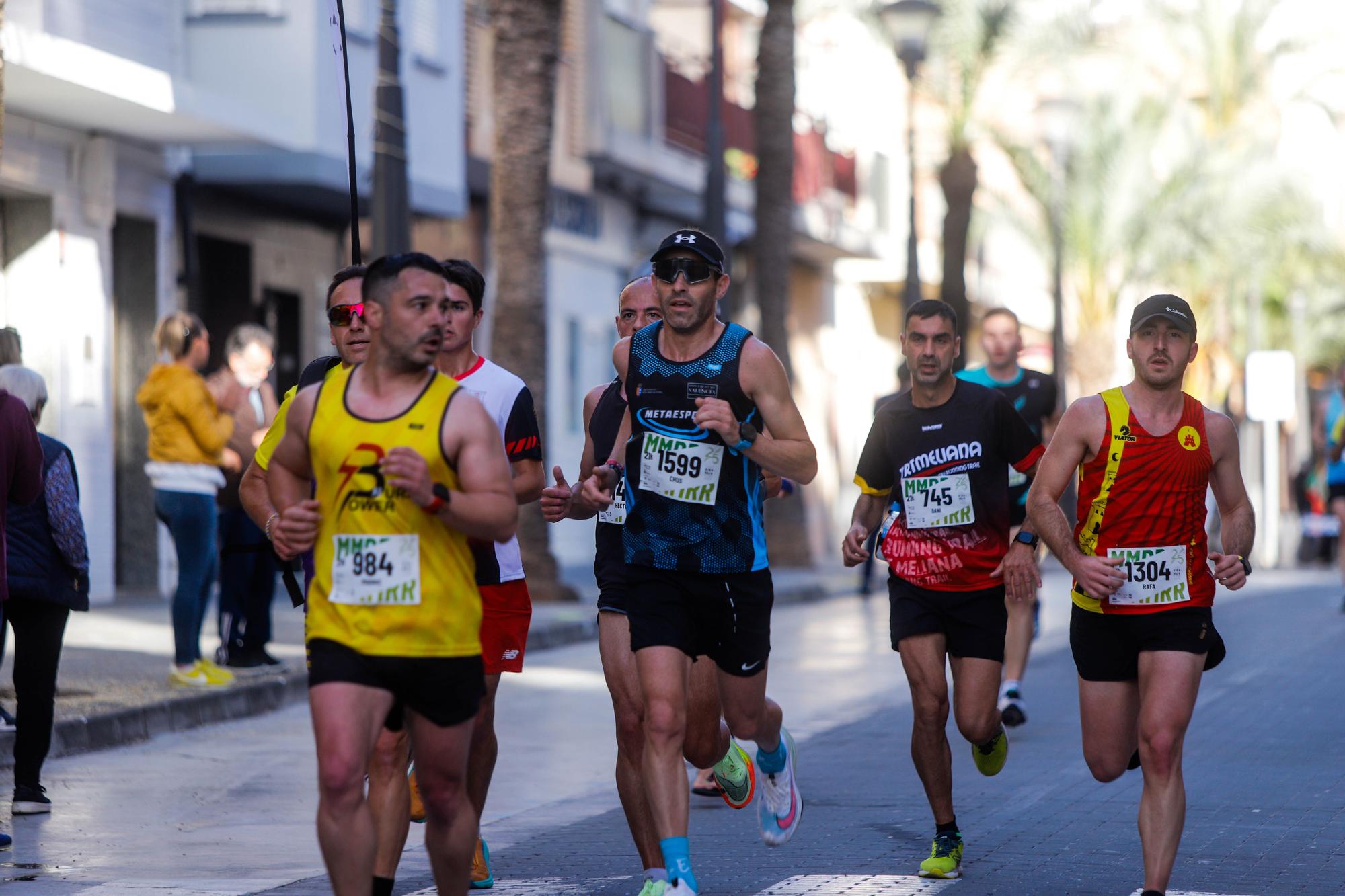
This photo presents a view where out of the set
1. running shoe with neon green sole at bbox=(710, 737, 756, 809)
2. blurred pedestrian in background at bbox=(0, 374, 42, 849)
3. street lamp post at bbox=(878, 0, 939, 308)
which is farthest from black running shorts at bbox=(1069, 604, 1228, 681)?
street lamp post at bbox=(878, 0, 939, 308)

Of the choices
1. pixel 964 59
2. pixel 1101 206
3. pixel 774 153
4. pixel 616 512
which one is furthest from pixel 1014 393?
pixel 1101 206

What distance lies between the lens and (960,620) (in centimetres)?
769

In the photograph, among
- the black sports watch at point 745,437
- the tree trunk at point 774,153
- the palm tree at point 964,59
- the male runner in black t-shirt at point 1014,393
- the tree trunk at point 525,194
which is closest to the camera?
the black sports watch at point 745,437

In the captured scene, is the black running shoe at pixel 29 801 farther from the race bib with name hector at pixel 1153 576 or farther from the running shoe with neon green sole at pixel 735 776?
the race bib with name hector at pixel 1153 576

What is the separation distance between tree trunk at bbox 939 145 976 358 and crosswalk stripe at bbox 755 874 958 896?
76.5 feet

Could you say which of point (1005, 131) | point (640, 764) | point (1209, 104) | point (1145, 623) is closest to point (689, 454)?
point (640, 764)

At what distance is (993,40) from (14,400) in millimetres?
26154

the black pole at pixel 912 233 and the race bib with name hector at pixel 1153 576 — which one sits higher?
the black pole at pixel 912 233

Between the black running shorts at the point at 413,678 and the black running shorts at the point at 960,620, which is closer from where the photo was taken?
the black running shorts at the point at 413,678

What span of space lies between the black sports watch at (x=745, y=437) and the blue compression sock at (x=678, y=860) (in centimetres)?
115

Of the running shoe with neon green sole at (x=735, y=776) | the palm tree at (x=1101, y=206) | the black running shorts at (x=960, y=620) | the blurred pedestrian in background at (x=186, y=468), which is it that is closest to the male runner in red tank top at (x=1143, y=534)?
the black running shorts at (x=960, y=620)

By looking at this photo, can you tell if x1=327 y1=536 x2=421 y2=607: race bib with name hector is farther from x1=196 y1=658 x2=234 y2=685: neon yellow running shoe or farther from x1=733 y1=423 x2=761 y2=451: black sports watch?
x1=196 y1=658 x2=234 y2=685: neon yellow running shoe

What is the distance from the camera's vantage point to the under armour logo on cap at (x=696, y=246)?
6727 millimetres

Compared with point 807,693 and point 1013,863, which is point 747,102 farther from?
point 1013,863
